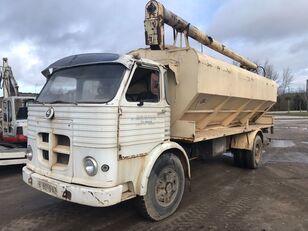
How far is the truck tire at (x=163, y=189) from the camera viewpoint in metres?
5.14

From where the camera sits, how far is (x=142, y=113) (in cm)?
503

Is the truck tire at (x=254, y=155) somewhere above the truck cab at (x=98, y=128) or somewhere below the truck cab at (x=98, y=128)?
below

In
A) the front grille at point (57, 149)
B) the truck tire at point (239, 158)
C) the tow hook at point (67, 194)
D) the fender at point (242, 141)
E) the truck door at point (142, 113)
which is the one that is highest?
the truck door at point (142, 113)

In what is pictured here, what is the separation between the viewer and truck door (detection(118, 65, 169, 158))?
470 centimetres

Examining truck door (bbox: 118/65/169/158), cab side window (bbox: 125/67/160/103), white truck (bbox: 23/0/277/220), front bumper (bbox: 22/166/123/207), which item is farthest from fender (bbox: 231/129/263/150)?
front bumper (bbox: 22/166/123/207)

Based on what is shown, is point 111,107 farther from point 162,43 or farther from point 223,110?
point 223,110

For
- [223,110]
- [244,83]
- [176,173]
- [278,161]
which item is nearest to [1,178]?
[176,173]

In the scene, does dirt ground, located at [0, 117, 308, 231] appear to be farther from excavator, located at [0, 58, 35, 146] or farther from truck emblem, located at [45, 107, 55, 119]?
truck emblem, located at [45, 107, 55, 119]

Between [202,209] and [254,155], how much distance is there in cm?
408

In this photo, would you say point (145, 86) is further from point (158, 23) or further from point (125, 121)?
point (158, 23)

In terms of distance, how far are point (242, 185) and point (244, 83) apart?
2339 mm

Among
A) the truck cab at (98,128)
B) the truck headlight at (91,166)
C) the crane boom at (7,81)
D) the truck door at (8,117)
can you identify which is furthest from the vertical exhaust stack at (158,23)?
the crane boom at (7,81)

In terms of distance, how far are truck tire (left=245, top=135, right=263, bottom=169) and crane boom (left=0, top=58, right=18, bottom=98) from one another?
8418mm

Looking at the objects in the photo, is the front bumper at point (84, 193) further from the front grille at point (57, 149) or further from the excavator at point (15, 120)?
the excavator at point (15, 120)
